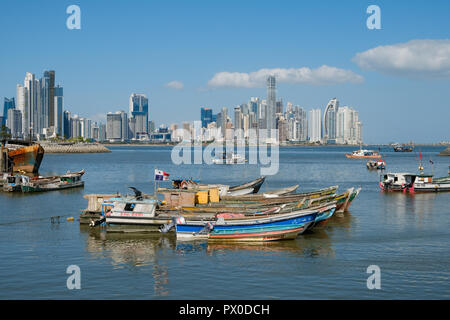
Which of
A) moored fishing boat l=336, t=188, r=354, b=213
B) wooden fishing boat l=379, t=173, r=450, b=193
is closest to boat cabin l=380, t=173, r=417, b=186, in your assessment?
wooden fishing boat l=379, t=173, r=450, b=193

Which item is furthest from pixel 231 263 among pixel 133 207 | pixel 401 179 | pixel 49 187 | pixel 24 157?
pixel 24 157

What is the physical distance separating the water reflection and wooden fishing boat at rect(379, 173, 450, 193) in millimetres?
36948

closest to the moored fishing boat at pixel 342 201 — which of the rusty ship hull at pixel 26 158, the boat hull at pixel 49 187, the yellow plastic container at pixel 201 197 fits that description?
the yellow plastic container at pixel 201 197

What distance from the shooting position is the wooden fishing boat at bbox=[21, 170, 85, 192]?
199 feet

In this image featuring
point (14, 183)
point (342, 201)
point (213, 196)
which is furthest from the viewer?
point (14, 183)

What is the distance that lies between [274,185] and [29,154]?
143 feet

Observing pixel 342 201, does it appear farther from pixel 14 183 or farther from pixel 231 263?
pixel 14 183

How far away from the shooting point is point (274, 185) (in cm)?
7644

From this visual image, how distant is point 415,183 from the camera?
58625 millimetres

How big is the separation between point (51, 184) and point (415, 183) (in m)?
45.1

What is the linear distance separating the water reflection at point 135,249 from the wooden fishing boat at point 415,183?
36.9 m

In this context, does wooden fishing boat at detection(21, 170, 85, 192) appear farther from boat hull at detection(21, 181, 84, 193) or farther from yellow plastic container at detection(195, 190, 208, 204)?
yellow plastic container at detection(195, 190, 208, 204)

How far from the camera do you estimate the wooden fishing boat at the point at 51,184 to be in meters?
60.6
